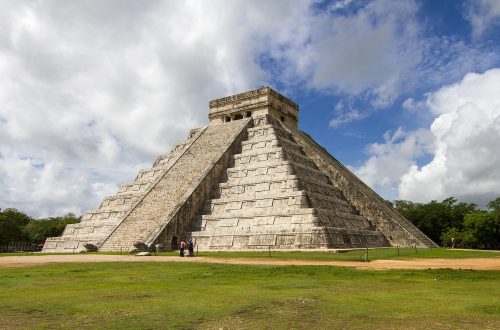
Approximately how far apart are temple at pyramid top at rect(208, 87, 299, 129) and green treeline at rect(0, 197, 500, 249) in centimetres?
2237

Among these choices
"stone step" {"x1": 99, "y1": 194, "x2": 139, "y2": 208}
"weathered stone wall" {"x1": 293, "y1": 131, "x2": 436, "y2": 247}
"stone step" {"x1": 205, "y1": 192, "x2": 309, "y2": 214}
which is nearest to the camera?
"stone step" {"x1": 205, "y1": 192, "x2": 309, "y2": 214}

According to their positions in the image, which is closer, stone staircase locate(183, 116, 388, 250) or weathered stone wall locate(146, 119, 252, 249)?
stone staircase locate(183, 116, 388, 250)

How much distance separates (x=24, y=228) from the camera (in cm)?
5875

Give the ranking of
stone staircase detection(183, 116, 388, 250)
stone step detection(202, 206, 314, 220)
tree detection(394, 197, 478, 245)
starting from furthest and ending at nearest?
tree detection(394, 197, 478, 245), stone step detection(202, 206, 314, 220), stone staircase detection(183, 116, 388, 250)

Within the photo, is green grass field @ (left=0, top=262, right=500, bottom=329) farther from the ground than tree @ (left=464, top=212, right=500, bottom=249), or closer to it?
closer to it

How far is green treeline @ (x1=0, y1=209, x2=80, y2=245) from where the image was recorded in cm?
4691

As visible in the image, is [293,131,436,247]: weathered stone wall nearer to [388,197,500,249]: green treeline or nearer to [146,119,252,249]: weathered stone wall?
[146,119,252,249]: weathered stone wall

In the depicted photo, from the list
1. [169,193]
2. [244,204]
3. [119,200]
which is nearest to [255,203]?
[244,204]

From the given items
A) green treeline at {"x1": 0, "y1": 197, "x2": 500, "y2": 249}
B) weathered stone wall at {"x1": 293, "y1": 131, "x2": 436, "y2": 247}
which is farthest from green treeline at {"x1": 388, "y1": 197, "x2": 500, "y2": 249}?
weathered stone wall at {"x1": 293, "y1": 131, "x2": 436, "y2": 247}

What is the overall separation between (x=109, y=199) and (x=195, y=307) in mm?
26735

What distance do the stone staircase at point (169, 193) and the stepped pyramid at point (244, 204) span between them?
0.07 meters

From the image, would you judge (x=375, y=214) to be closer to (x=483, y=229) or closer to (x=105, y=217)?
(x=105, y=217)

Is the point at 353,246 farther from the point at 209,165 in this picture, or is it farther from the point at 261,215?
the point at 209,165

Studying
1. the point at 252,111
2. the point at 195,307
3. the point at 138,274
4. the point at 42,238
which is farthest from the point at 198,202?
the point at 42,238
